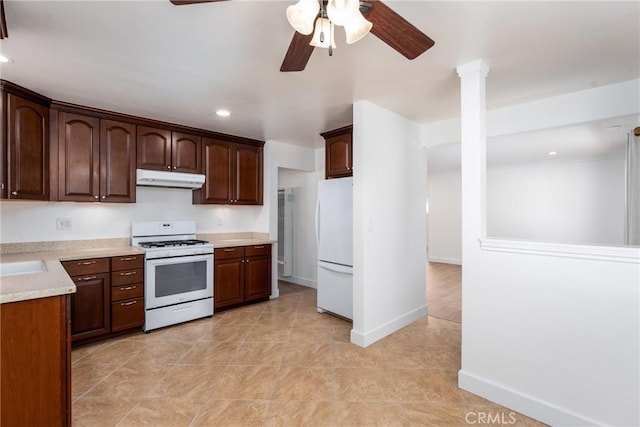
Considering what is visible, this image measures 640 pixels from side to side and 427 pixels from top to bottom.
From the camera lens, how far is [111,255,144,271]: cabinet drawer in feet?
9.88

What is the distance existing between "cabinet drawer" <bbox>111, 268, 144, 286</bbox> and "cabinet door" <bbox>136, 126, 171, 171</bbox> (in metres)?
1.16

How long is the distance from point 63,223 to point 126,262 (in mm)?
821

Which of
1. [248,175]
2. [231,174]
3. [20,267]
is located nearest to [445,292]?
[248,175]

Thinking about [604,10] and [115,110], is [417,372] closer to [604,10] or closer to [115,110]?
[604,10]

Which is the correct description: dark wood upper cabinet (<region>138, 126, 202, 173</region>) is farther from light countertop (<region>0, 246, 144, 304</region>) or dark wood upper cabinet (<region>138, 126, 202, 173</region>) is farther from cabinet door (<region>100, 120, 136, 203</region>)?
light countertop (<region>0, 246, 144, 304</region>)

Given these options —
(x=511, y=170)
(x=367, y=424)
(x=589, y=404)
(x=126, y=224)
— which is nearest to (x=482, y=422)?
(x=589, y=404)

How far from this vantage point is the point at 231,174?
416 cm

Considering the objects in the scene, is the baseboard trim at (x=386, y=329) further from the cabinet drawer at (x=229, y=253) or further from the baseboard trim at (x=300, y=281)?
the baseboard trim at (x=300, y=281)

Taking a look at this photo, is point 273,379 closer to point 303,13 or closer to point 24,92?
point 303,13

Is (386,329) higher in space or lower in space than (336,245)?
lower

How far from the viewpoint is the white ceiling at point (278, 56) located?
158 cm

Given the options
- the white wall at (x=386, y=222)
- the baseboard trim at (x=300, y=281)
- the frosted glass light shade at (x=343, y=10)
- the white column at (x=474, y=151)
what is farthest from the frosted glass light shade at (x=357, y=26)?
the baseboard trim at (x=300, y=281)

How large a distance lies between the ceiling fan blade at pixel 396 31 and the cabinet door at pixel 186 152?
300cm

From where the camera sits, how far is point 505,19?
5.40ft
